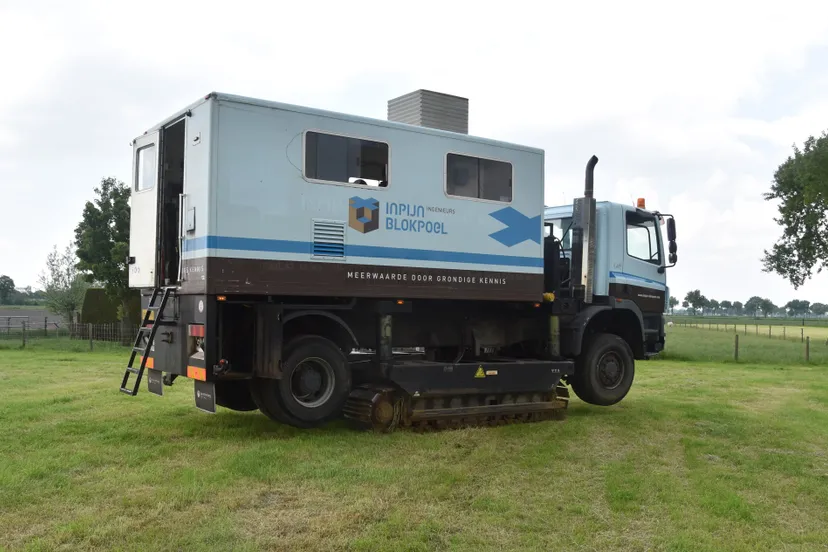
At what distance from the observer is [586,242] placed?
37.2 feet

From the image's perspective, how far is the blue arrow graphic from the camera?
10.2 metres

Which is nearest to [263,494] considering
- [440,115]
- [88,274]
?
[440,115]

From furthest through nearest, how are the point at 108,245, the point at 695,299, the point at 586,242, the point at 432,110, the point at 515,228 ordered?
the point at 695,299 < the point at 108,245 < the point at 586,242 < the point at 515,228 < the point at 432,110

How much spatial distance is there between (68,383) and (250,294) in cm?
733

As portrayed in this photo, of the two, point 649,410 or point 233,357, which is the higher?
point 233,357

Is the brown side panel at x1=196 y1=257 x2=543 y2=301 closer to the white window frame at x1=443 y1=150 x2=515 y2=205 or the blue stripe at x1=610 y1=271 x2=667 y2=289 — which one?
the white window frame at x1=443 y1=150 x2=515 y2=205

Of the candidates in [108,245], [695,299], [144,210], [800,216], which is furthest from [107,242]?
[695,299]

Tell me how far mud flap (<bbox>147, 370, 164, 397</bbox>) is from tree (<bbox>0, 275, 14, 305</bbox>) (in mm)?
89841

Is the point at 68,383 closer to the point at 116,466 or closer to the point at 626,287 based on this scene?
the point at 116,466

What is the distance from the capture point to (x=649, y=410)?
11945mm

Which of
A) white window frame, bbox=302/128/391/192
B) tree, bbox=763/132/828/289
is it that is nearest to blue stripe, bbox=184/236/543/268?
white window frame, bbox=302/128/391/192

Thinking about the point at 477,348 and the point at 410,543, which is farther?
the point at 477,348

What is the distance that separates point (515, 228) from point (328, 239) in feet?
9.44

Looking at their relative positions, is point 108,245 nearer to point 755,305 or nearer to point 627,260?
point 627,260
